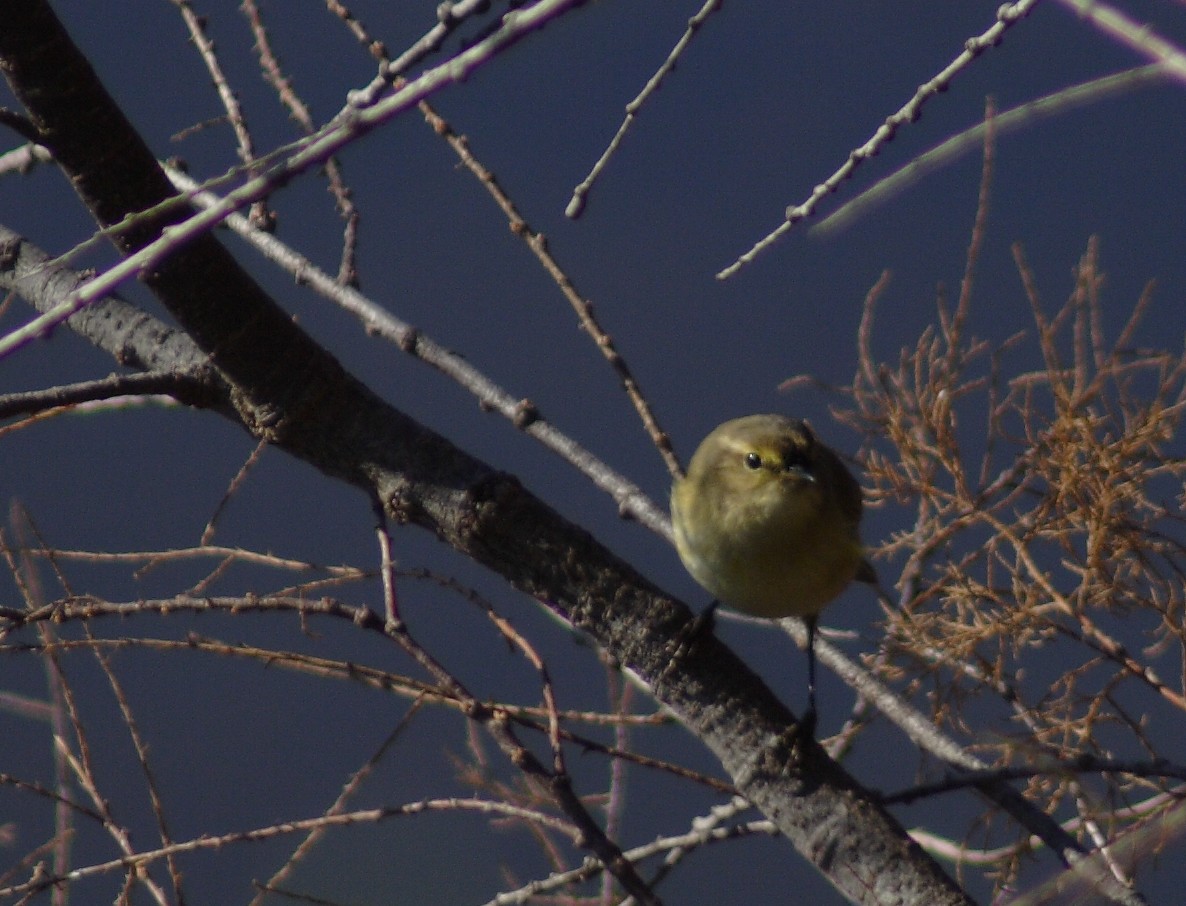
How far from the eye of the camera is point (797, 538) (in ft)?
7.80

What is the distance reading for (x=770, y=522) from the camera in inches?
95.1

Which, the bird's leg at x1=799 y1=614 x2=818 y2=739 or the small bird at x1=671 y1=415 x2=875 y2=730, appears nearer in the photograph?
the bird's leg at x1=799 y1=614 x2=818 y2=739

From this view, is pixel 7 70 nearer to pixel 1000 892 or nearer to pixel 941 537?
pixel 941 537

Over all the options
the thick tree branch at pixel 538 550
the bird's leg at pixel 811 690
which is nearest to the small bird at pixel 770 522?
the bird's leg at pixel 811 690

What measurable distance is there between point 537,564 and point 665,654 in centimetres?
18

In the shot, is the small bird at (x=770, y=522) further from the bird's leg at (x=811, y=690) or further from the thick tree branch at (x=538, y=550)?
the thick tree branch at (x=538, y=550)

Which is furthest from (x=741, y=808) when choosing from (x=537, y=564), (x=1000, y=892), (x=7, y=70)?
(x=7, y=70)

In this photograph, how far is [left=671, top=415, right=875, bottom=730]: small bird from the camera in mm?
2305

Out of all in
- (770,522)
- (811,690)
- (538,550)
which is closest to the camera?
(538,550)

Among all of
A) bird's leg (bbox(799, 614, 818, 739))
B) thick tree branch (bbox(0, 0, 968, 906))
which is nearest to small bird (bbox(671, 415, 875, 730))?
bird's leg (bbox(799, 614, 818, 739))

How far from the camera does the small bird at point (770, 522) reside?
2.30 meters

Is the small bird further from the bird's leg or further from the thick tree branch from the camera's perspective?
the thick tree branch

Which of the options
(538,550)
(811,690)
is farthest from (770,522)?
(538,550)

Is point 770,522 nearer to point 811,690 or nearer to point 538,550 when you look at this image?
point 811,690
